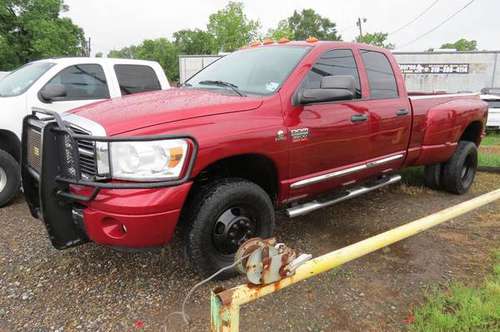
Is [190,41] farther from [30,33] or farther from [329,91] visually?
[329,91]

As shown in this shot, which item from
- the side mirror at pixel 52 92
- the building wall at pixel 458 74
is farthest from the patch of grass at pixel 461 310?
the building wall at pixel 458 74

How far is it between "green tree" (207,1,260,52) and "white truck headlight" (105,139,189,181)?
44.9 meters

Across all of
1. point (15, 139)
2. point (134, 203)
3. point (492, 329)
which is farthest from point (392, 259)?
point (15, 139)

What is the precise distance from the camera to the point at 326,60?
3.69 metres

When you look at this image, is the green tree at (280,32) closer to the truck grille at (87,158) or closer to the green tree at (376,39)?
the green tree at (376,39)

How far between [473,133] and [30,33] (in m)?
42.3

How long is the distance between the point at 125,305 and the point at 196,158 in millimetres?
1153

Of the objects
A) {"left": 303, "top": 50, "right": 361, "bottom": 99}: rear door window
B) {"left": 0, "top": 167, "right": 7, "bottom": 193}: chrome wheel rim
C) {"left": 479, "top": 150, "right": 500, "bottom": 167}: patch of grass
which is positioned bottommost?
{"left": 479, "top": 150, "right": 500, "bottom": 167}: patch of grass

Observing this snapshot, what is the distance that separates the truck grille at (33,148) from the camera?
2988 millimetres

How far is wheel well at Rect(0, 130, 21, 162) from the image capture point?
4824 mm

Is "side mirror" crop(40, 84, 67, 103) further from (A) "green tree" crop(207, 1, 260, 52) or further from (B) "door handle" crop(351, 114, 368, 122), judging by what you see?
(A) "green tree" crop(207, 1, 260, 52)

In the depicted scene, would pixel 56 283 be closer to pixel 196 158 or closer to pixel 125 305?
pixel 125 305

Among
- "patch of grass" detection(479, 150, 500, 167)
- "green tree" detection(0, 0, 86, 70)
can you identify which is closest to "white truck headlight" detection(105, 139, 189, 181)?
"patch of grass" detection(479, 150, 500, 167)

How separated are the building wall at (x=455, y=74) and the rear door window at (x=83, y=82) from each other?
1869 cm
